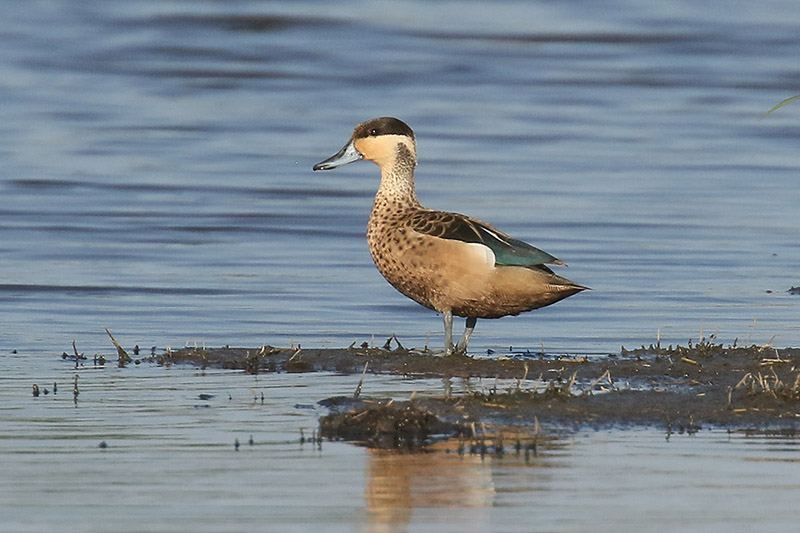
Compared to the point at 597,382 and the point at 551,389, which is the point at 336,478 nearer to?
the point at 551,389

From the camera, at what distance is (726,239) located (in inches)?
601

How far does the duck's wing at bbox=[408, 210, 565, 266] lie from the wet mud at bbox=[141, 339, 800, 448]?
20.9 inches

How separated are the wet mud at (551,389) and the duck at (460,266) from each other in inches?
12.1

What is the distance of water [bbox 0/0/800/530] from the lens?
20.2ft

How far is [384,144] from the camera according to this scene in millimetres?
9953

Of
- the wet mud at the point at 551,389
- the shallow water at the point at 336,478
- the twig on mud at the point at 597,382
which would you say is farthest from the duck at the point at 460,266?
the shallow water at the point at 336,478

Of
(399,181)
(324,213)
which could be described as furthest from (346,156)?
(324,213)

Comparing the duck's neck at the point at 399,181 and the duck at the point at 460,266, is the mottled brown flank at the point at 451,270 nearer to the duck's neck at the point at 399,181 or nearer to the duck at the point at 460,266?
the duck at the point at 460,266

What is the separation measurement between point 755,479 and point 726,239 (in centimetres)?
948

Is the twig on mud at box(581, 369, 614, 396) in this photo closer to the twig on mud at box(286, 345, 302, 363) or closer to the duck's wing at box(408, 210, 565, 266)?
the duck's wing at box(408, 210, 565, 266)

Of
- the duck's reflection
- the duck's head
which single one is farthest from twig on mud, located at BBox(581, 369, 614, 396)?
the duck's head

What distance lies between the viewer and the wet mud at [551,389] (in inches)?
270

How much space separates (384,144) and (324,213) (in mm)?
7549

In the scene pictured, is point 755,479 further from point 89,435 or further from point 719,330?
point 719,330
